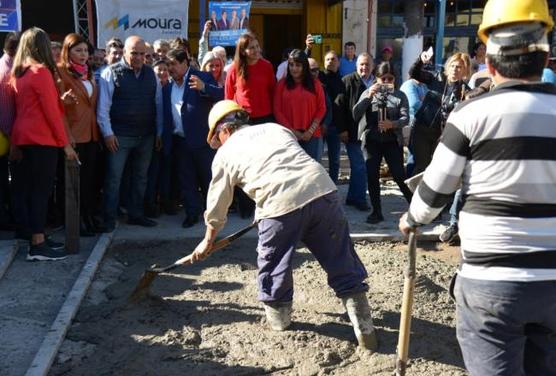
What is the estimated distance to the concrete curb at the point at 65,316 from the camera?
11.9 ft

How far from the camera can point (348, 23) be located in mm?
14266

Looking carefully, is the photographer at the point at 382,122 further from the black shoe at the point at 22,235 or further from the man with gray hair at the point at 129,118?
the black shoe at the point at 22,235

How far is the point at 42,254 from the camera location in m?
5.39

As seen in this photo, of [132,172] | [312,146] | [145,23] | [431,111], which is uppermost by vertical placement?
[145,23]

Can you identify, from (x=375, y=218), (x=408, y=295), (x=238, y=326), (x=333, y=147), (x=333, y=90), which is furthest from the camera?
(x=333, y=147)

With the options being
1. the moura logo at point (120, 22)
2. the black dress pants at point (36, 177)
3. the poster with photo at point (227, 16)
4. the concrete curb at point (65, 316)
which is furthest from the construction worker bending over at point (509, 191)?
the moura logo at point (120, 22)

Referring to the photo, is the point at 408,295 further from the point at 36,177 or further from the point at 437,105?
the point at 437,105

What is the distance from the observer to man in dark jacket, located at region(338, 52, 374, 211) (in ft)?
22.6

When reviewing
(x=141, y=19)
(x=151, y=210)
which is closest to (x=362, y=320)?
(x=151, y=210)

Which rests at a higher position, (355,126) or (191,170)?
(355,126)

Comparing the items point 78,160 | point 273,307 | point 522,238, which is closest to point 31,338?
point 273,307

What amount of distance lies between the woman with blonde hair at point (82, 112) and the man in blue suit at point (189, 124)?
2.57 feet

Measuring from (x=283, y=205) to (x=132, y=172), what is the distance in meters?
3.12

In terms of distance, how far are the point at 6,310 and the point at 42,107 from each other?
5.51ft
